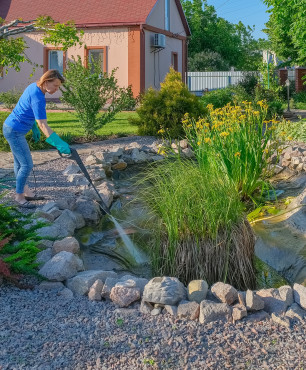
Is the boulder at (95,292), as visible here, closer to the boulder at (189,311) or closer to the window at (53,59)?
the boulder at (189,311)

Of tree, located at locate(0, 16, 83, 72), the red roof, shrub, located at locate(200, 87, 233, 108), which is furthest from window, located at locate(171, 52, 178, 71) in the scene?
tree, located at locate(0, 16, 83, 72)

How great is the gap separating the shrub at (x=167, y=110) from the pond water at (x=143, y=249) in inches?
215

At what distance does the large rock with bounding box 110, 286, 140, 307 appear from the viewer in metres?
3.84

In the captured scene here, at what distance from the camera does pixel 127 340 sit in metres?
3.31

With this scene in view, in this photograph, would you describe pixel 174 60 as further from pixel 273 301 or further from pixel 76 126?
pixel 273 301

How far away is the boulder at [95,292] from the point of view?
397 cm

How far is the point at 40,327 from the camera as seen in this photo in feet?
11.4

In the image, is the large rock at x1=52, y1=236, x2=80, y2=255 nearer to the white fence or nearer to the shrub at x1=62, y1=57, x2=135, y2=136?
the shrub at x1=62, y1=57, x2=135, y2=136

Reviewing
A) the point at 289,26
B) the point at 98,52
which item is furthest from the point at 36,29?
the point at 289,26

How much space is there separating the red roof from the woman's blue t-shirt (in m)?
15.9

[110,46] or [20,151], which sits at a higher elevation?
[110,46]

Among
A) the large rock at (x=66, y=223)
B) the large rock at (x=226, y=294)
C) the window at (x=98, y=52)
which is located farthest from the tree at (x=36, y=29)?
the window at (x=98, y=52)

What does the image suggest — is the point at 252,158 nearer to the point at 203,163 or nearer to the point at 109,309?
the point at 203,163

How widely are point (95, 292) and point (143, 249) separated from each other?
1978 millimetres
